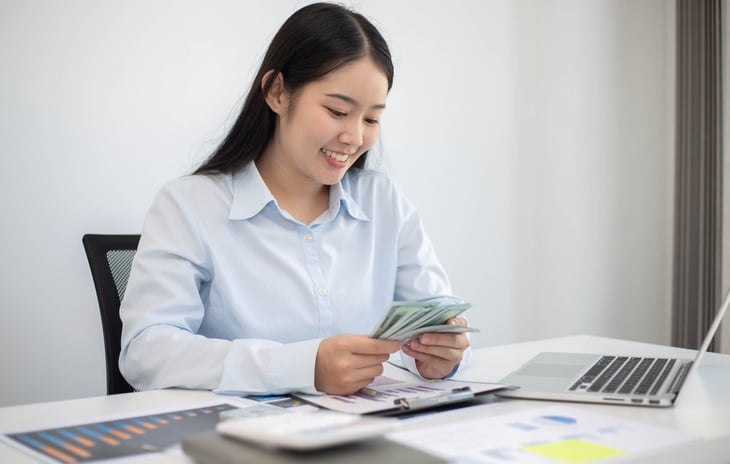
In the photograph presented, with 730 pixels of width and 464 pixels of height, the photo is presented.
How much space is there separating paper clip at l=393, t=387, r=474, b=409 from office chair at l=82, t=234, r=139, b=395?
775 mm

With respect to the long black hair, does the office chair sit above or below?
below

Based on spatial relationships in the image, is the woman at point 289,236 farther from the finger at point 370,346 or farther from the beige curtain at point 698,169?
the beige curtain at point 698,169

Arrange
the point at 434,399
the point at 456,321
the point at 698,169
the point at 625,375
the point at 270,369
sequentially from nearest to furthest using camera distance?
1. the point at 434,399
2. the point at 270,369
3. the point at 625,375
4. the point at 456,321
5. the point at 698,169

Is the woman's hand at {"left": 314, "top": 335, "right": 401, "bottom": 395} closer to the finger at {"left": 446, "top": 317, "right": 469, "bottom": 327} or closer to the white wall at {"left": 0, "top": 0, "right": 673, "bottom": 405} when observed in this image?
the finger at {"left": 446, "top": 317, "right": 469, "bottom": 327}

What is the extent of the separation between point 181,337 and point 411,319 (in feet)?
1.39

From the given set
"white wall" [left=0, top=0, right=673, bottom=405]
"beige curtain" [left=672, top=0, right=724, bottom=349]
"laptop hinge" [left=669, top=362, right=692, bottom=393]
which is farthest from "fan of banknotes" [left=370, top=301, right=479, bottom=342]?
"beige curtain" [left=672, top=0, right=724, bottom=349]

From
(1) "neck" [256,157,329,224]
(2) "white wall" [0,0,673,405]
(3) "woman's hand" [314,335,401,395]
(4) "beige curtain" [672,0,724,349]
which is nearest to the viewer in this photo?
(3) "woman's hand" [314,335,401,395]

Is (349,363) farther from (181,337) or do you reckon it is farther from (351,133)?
(351,133)

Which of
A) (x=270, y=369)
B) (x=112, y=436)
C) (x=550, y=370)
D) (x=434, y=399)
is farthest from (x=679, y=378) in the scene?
(x=112, y=436)

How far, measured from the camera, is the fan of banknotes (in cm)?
108

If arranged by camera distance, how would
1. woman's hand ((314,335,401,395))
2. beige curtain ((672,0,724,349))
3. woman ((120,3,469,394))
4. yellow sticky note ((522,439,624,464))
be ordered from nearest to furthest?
yellow sticky note ((522,439,624,464))
woman's hand ((314,335,401,395))
woman ((120,3,469,394))
beige curtain ((672,0,724,349))

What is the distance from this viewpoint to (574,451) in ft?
2.70

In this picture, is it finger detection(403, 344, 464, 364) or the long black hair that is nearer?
finger detection(403, 344, 464, 364)

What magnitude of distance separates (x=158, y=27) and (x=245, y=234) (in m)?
1.29
